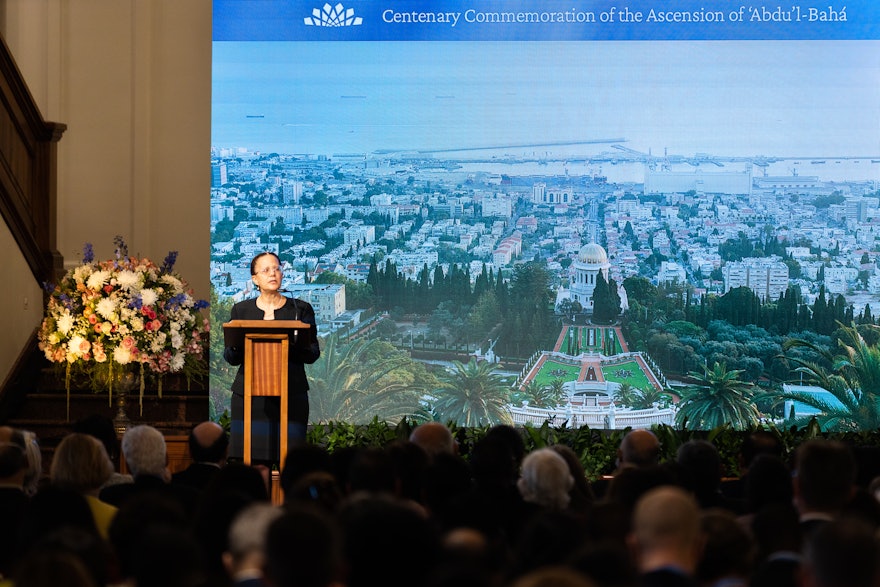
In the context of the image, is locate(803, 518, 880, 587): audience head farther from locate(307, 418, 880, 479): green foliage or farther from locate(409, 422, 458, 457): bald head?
locate(307, 418, 880, 479): green foliage

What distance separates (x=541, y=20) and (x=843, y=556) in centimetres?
672

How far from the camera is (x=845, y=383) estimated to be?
8820 millimetres

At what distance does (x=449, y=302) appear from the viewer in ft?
30.0

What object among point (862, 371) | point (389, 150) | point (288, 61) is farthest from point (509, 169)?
point (862, 371)

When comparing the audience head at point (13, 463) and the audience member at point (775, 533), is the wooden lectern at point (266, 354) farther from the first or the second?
the audience member at point (775, 533)

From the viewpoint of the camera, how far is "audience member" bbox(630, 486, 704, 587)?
9.99ft

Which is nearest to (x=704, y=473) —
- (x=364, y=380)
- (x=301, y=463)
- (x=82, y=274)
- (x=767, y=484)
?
(x=767, y=484)

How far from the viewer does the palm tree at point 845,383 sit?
8789 mm

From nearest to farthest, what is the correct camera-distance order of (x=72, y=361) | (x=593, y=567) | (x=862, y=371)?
(x=593, y=567), (x=72, y=361), (x=862, y=371)

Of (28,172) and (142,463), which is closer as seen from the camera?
(142,463)

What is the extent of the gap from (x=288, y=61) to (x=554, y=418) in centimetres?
320

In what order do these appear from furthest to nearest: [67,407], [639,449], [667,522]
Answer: [67,407] → [639,449] → [667,522]

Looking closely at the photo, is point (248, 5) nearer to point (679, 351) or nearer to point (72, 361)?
point (72, 361)

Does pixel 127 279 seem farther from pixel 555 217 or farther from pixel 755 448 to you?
pixel 755 448
